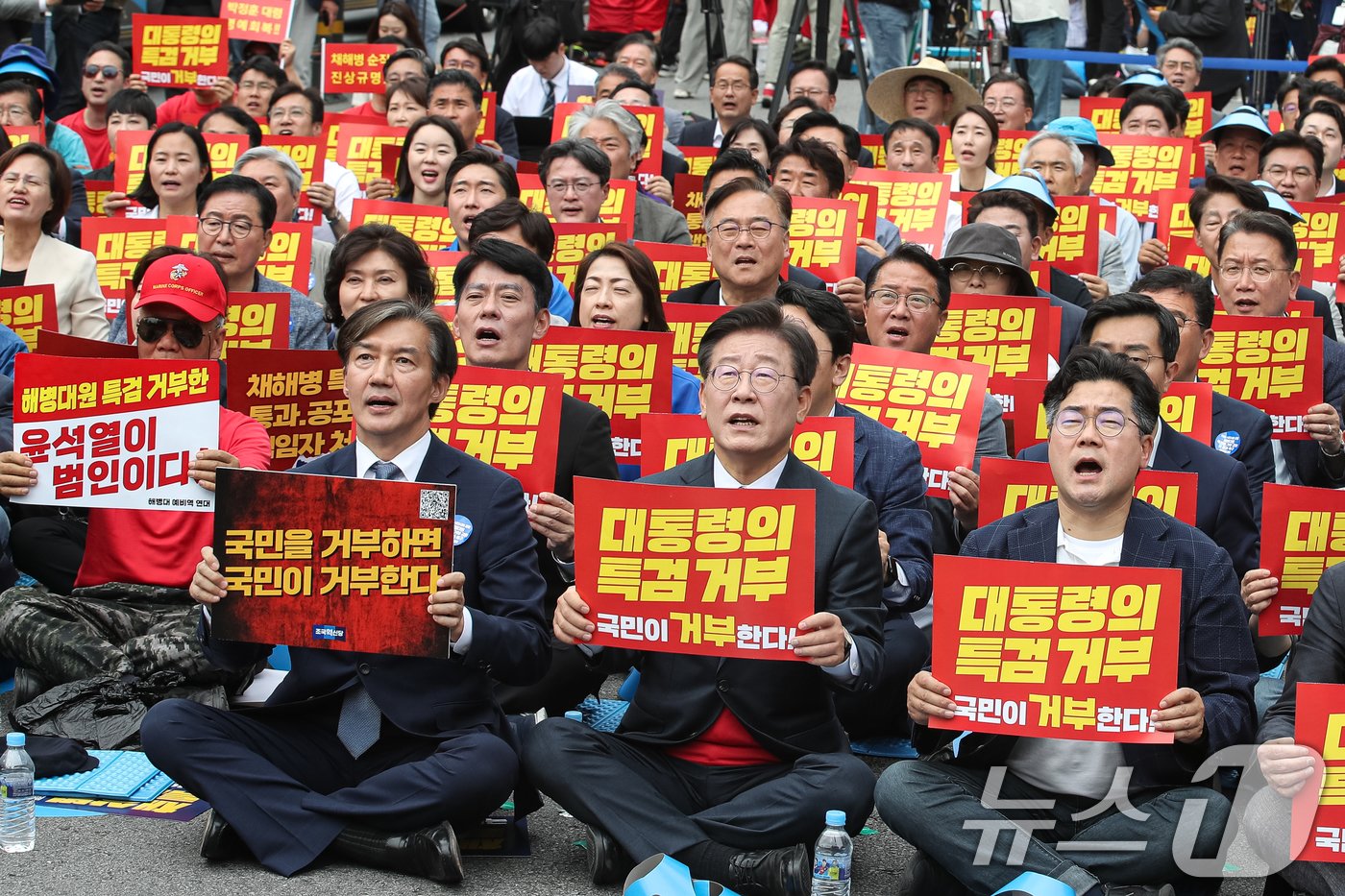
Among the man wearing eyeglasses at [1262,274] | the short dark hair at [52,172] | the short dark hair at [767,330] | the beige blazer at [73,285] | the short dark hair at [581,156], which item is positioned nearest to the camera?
the short dark hair at [767,330]

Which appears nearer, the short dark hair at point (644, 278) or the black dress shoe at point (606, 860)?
the black dress shoe at point (606, 860)

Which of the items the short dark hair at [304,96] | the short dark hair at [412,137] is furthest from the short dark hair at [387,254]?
the short dark hair at [304,96]

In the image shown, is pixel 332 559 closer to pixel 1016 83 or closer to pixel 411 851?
pixel 411 851

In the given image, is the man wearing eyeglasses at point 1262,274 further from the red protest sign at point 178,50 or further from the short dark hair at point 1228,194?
the red protest sign at point 178,50

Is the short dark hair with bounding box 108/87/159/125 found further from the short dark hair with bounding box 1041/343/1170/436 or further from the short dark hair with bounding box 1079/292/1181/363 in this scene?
the short dark hair with bounding box 1041/343/1170/436

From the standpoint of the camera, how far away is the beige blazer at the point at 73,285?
900 cm

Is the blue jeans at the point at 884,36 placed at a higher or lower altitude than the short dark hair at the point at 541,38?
higher

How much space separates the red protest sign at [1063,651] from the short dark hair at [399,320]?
5.64ft

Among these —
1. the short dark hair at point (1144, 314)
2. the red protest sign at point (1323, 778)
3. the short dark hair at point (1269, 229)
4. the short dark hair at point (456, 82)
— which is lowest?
the red protest sign at point (1323, 778)

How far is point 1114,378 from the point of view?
5508 mm

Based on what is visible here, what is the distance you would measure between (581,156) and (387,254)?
2.25 m

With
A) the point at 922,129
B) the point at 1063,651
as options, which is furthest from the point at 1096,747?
the point at 922,129

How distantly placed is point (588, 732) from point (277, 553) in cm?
104

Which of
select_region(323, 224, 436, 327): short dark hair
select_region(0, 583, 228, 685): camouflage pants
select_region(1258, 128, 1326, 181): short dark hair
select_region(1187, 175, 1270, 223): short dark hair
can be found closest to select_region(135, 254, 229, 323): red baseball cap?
select_region(323, 224, 436, 327): short dark hair
